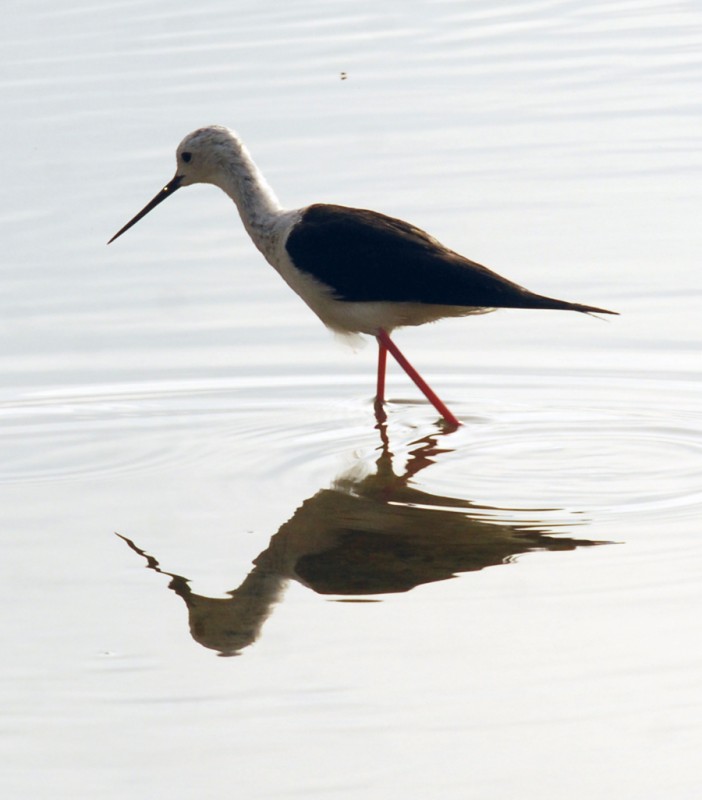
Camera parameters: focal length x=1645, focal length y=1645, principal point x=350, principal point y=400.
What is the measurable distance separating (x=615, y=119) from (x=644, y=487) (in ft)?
15.8

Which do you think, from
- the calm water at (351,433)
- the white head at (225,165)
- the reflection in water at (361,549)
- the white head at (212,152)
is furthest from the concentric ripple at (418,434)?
the white head at (212,152)

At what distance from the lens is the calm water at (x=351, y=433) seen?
13.6ft

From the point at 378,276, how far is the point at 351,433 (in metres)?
0.66

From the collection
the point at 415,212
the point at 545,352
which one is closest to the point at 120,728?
the point at 545,352

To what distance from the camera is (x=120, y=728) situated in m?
4.20

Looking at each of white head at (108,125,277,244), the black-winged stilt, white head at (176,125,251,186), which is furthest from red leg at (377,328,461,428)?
white head at (176,125,251,186)

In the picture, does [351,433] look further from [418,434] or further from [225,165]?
[225,165]

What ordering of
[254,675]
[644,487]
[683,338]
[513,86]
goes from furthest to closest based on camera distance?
[513,86] → [683,338] → [644,487] → [254,675]

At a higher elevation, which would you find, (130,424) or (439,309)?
(439,309)

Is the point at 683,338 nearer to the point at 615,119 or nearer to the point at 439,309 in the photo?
the point at 439,309

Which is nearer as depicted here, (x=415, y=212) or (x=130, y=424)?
(x=130, y=424)

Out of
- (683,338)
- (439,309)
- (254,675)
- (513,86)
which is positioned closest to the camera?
(254,675)

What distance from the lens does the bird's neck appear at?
7.22 m

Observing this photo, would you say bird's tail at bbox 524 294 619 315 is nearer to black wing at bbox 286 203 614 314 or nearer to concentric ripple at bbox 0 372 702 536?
black wing at bbox 286 203 614 314
